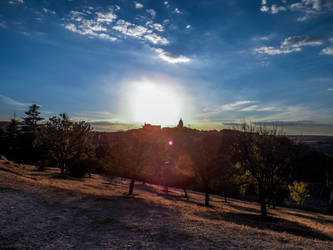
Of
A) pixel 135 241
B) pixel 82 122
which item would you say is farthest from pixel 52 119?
pixel 135 241

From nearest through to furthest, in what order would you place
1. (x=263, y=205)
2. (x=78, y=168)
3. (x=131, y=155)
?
(x=263, y=205) → (x=131, y=155) → (x=78, y=168)

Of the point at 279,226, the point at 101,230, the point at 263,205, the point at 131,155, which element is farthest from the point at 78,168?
the point at 279,226

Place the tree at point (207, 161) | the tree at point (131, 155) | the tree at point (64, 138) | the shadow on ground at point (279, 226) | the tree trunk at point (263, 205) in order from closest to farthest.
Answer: the shadow on ground at point (279, 226)
the tree trunk at point (263, 205)
the tree at point (131, 155)
the tree at point (207, 161)
the tree at point (64, 138)

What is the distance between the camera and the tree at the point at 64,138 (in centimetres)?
4072

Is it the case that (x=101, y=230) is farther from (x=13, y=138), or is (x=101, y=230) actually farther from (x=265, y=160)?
(x=13, y=138)

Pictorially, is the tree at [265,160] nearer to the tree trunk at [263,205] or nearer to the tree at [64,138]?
the tree trunk at [263,205]

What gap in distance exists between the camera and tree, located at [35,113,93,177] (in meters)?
40.7

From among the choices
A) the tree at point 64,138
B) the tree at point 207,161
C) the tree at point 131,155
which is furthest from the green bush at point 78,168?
the tree at point 207,161

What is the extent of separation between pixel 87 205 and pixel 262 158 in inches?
833

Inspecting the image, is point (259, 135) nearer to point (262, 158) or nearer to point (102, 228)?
point (262, 158)

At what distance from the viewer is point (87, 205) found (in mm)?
18812

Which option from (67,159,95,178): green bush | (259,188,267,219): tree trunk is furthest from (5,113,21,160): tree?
(259,188,267,219): tree trunk

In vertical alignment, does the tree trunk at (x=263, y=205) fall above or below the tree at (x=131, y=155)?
below

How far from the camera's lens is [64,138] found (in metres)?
41.0
